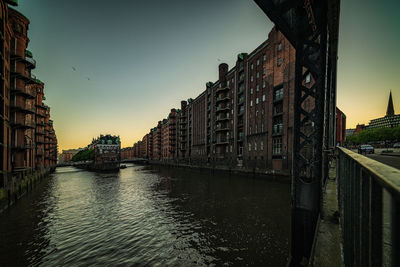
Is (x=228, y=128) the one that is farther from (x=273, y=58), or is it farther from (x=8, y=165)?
(x=8, y=165)

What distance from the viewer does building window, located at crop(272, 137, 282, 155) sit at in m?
30.3

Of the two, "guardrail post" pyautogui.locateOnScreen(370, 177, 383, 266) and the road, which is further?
the road

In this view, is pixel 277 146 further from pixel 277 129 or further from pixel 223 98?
pixel 223 98

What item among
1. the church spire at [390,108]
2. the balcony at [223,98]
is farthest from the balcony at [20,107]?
the church spire at [390,108]

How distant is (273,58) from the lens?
32.2 metres

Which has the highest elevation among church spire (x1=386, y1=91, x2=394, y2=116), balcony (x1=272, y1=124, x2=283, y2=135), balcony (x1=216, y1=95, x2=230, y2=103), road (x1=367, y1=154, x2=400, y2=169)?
church spire (x1=386, y1=91, x2=394, y2=116)

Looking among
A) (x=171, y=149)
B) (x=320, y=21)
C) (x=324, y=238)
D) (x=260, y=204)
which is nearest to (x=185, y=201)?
(x=260, y=204)

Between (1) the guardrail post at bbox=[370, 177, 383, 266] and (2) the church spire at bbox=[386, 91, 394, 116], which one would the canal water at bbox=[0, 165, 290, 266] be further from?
(2) the church spire at bbox=[386, 91, 394, 116]

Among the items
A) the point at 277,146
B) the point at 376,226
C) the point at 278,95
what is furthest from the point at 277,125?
the point at 376,226

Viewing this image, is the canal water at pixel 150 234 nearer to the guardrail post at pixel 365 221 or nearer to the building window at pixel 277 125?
the guardrail post at pixel 365 221

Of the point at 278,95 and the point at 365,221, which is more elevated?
the point at 278,95

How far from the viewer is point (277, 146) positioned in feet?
101

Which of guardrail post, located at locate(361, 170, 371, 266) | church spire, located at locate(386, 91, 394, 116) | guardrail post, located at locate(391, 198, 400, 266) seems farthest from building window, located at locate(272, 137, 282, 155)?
church spire, located at locate(386, 91, 394, 116)

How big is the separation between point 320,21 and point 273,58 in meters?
31.4
